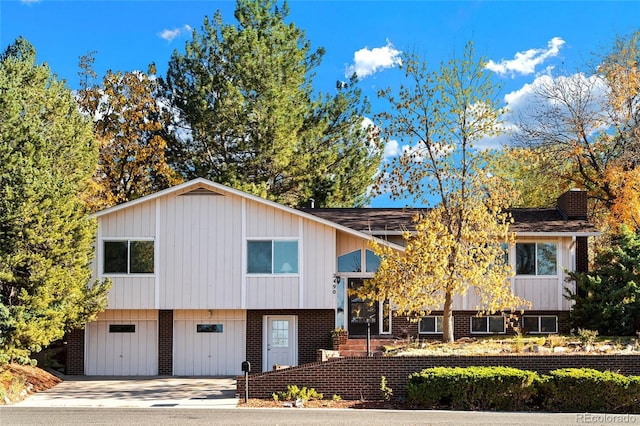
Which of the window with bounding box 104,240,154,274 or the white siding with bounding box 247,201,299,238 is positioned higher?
the white siding with bounding box 247,201,299,238

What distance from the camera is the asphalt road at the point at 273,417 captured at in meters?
15.4

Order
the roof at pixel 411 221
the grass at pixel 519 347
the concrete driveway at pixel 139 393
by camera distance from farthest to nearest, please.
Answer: the roof at pixel 411 221
the grass at pixel 519 347
the concrete driveway at pixel 139 393

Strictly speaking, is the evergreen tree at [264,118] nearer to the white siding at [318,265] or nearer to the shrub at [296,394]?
the white siding at [318,265]

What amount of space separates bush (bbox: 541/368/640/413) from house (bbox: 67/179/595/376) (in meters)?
6.96

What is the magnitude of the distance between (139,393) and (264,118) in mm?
17186

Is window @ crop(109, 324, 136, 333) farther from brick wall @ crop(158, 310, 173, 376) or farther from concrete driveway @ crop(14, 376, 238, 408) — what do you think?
concrete driveway @ crop(14, 376, 238, 408)

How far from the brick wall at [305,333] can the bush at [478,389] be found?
676 cm

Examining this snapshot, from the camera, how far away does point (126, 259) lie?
919 inches

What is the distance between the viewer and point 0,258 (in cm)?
1920

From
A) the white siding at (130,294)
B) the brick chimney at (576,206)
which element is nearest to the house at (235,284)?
the white siding at (130,294)

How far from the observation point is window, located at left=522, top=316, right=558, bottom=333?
25688mm

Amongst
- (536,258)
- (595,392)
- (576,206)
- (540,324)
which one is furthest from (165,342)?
(576,206)

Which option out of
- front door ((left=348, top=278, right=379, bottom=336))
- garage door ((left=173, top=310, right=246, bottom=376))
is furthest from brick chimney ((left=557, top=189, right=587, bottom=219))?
garage door ((left=173, top=310, right=246, bottom=376))

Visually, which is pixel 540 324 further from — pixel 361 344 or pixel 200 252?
pixel 200 252
